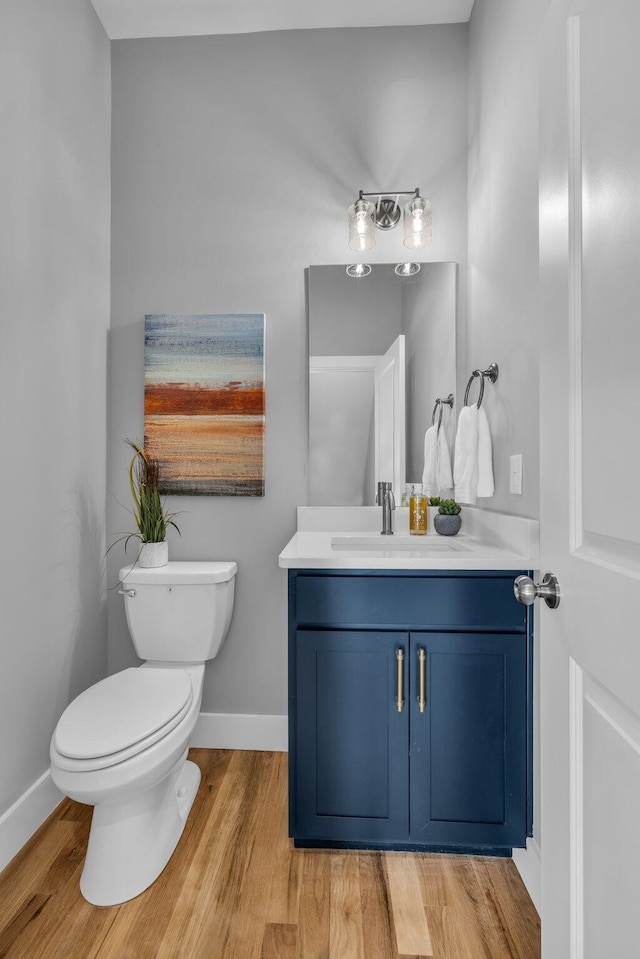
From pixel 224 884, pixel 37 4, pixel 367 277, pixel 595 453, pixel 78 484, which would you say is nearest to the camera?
pixel 595 453

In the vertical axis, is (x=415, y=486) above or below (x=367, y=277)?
below

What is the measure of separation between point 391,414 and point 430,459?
9.2 inches

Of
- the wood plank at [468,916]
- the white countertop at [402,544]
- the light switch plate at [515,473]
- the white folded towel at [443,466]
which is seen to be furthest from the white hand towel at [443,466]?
the wood plank at [468,916]

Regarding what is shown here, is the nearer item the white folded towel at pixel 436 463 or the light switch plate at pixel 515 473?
the light switch plate at pixel 515 473

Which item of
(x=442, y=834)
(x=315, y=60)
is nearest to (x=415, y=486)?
(x=442, y=834)

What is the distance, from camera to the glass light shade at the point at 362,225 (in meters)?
1.99

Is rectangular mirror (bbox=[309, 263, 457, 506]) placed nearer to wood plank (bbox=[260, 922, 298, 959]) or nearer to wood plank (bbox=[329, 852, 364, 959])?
wood plank (bbox=[329, 852, 364, 959])

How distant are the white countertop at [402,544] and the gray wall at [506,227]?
0.26 ft

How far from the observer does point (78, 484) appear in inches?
75.3

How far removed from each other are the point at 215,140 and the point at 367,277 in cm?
82

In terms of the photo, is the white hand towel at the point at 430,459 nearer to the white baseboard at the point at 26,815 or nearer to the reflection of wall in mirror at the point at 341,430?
the reflection of wall in mirror at the point at 341,430

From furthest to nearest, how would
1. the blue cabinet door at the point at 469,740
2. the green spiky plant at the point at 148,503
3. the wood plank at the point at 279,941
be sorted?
the green spiky plant at the point at 148,503 < the blue cabinet door at the point at 469,740 < the wood plank at the point at 279,941

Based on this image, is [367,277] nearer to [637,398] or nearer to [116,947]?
[637,398]

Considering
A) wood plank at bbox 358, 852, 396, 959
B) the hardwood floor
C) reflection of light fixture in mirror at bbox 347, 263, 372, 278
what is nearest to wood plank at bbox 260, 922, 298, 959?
the hardwood floor
